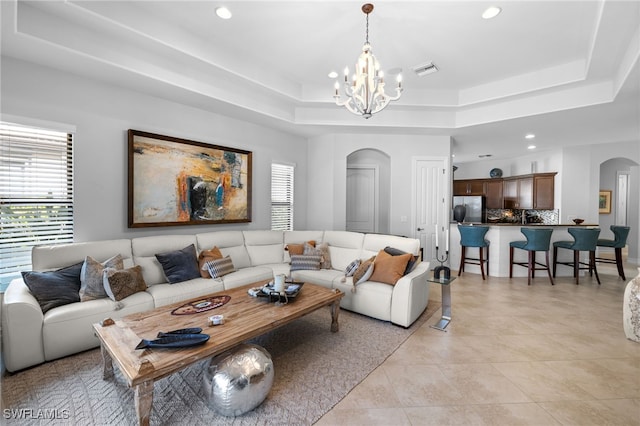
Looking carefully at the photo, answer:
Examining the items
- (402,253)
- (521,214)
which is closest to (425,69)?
(402,253)

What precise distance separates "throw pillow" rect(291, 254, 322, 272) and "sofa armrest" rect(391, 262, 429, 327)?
129cm

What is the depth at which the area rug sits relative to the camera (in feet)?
5.94

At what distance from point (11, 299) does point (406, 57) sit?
458 centimetres

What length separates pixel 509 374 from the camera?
2307mm

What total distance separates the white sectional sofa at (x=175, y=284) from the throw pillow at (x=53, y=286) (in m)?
0.07

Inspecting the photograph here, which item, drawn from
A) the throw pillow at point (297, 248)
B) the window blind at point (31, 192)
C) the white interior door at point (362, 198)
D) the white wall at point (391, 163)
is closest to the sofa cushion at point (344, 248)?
the throw pillow at point (297, 248)

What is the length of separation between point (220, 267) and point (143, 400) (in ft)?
6.70

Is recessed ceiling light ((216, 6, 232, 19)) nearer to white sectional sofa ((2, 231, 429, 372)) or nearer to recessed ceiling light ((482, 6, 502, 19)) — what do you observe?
recessed ceiling light ((482, 6, 502, 19))

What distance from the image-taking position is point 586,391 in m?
2.09

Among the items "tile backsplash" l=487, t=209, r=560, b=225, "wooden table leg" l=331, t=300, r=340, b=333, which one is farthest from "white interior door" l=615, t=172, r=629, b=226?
"wooden table leg" l=331, t=300, r=340, b=333

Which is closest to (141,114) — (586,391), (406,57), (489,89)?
(406,57)

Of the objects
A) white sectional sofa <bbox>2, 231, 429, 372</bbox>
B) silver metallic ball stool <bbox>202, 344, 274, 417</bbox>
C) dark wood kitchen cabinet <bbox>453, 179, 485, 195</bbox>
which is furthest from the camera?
dark wood kitchen cabinet <bbox>453, 179, 485, 195</bbox>

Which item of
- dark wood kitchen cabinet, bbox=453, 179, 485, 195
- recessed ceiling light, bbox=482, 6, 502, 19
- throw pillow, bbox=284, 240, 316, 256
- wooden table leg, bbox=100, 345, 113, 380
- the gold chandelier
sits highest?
recessed ceiling light, bbox=482, 6, 502, 19

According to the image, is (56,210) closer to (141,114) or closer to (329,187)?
(141,114)
